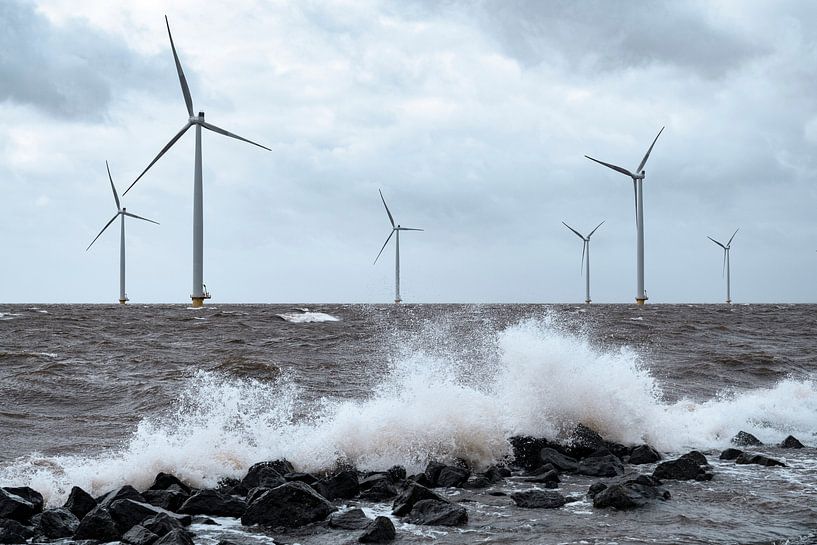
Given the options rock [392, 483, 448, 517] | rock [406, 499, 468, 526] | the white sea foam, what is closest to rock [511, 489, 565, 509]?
rock [406, 499, 468, 526]

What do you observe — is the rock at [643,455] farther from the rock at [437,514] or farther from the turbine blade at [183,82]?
the turbine blade at [183,82]

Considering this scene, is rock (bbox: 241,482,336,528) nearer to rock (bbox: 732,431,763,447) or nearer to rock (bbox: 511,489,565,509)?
rock (bbox: 511,489,565,509)

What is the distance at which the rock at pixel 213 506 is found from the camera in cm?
905

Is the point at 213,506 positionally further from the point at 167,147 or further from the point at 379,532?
the point at 167,147

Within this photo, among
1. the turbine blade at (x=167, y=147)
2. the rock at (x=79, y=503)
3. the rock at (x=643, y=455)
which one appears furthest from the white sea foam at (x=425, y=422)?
the turbine blade at (x=167, y=147)

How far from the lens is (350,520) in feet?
27.9

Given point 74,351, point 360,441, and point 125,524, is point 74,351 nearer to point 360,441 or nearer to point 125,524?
point 360,441

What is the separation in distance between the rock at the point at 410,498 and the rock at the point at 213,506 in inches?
67.7

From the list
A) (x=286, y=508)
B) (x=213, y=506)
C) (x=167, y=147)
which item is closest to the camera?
(x=286, y=508)

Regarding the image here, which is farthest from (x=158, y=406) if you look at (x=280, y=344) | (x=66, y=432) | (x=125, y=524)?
(x=280, y=344)

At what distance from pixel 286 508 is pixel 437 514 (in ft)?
5.31

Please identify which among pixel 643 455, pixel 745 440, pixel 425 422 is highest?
pixel 425 422

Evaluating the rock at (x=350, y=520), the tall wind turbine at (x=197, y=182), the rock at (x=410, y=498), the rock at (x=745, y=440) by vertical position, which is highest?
the tall wind turbine at (x=197, y=182)

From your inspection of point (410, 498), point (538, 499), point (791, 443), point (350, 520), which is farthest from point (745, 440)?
point (350, 520)
